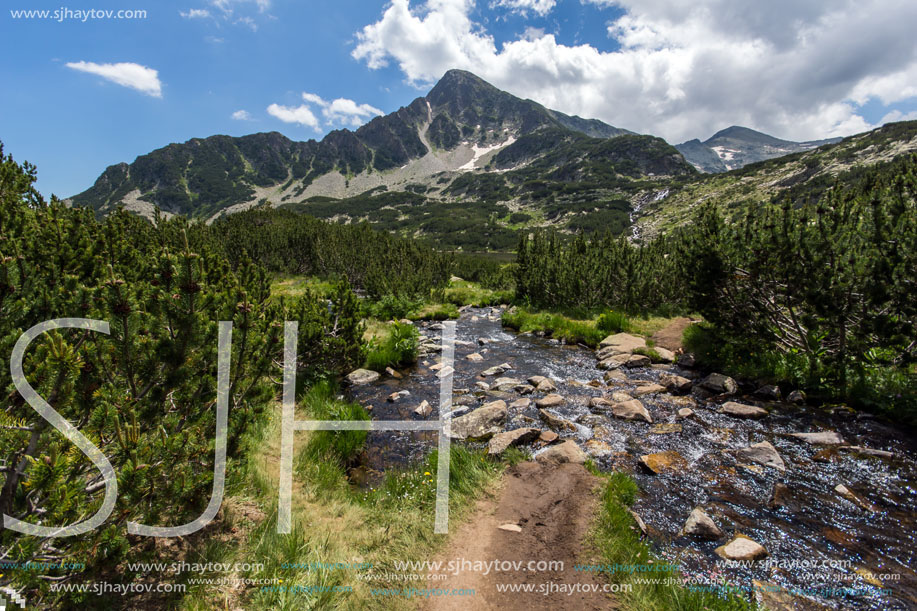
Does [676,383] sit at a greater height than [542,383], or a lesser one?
greater

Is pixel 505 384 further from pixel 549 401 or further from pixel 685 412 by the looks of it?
pixel 685 412

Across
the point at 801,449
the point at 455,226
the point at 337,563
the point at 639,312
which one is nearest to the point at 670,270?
the point at 639,312

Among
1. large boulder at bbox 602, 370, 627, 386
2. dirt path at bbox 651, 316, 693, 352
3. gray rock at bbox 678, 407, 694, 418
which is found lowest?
large boulder at bbox 602, 370, 627, 386

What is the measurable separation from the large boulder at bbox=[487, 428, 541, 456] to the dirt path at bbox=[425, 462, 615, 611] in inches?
28.9

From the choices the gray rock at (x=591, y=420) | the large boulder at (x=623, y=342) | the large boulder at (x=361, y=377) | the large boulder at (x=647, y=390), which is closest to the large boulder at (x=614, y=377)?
the large boulder at (x=647, y=390)

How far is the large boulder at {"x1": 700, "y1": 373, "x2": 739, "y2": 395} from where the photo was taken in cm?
984

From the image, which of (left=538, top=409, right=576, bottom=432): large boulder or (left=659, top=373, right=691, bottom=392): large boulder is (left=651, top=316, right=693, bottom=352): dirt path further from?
(left=538, top=409, right=576, bottom=432): large boulder

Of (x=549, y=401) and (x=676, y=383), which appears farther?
(x=676, y=383)

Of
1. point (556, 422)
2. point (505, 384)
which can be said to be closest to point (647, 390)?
point (556, 422)

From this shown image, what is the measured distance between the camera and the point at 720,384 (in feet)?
33.0

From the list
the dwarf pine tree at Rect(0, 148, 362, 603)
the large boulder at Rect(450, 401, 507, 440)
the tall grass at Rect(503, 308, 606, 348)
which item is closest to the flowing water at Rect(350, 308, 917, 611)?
the large boulder at Rect(450, 401, 507, 440)

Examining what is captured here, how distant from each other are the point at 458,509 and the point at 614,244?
22254 millimetres

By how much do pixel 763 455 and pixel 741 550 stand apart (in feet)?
9.68

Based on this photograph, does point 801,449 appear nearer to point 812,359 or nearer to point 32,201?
point 812,359
